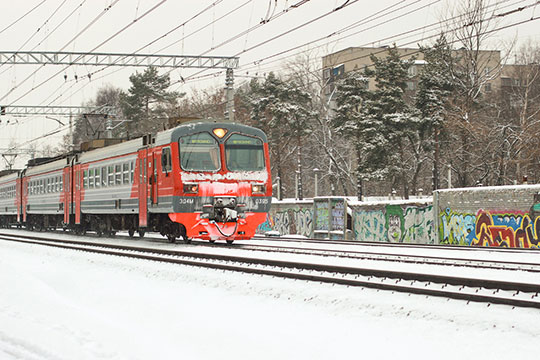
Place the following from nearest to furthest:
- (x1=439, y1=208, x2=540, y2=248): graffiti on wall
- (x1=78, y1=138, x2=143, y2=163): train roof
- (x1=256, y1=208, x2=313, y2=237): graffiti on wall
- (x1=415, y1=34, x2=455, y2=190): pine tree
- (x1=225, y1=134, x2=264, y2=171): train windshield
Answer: (x1=225, y1=134, x2=264, y2=171): train windshield
(x1=439, y1=208, x2=540, y2=248): graffiti on wall
(x1=78, y1=138, x2=143, y2=163): train roof
(x1=256, y1=208, x2=313, y2=237): graffiti on wall
(x1=415, y1=34, x2=455, y2=190): pine tree

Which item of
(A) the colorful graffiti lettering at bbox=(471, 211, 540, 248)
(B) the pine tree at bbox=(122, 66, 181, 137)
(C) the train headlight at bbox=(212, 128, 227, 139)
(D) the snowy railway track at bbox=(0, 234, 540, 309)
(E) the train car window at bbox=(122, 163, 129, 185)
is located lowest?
→ (D) the snowy railway track at bbox=(0, 234, 540, 309)

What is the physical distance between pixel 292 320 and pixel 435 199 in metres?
17.9

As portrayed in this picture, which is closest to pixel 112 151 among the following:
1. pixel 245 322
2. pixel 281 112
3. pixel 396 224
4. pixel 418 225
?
pixel 396 224

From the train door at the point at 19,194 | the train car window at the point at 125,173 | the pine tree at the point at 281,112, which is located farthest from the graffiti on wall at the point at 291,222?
the pine tree at the point at 281,112

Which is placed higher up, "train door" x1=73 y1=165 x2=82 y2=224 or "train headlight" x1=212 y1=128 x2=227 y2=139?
"train headlight" x1=212 y1=128 x2=227 y2=139

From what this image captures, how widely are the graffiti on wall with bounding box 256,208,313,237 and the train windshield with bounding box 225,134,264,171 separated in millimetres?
11239

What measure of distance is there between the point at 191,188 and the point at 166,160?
1233 mm

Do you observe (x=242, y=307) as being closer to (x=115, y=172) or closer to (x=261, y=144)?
(x=261, y=144)

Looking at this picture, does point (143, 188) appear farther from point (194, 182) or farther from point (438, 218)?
point (438, 218)

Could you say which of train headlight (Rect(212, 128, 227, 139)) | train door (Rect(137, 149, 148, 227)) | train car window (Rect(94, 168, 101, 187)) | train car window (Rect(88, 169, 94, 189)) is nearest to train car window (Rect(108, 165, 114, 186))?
train car window (Rect(94, 168, 101, 187))

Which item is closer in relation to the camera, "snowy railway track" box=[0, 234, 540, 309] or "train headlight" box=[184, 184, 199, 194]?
"snowy railway track" box=[0, 234, 540, 309]

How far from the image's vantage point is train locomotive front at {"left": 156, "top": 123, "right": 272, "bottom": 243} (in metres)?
18.9

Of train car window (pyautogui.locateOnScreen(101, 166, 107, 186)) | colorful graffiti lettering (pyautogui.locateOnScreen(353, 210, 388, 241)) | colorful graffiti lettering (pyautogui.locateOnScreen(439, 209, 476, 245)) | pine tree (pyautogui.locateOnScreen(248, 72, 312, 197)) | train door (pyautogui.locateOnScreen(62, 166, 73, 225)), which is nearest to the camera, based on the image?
colorful graffiti lettering (pyautogui.locateOnScreen(439, 209, 476, 245))

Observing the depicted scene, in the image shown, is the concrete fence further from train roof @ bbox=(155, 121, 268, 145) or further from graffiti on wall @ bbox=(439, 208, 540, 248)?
train roof @ bbox=(155, 121, 268, 145)
